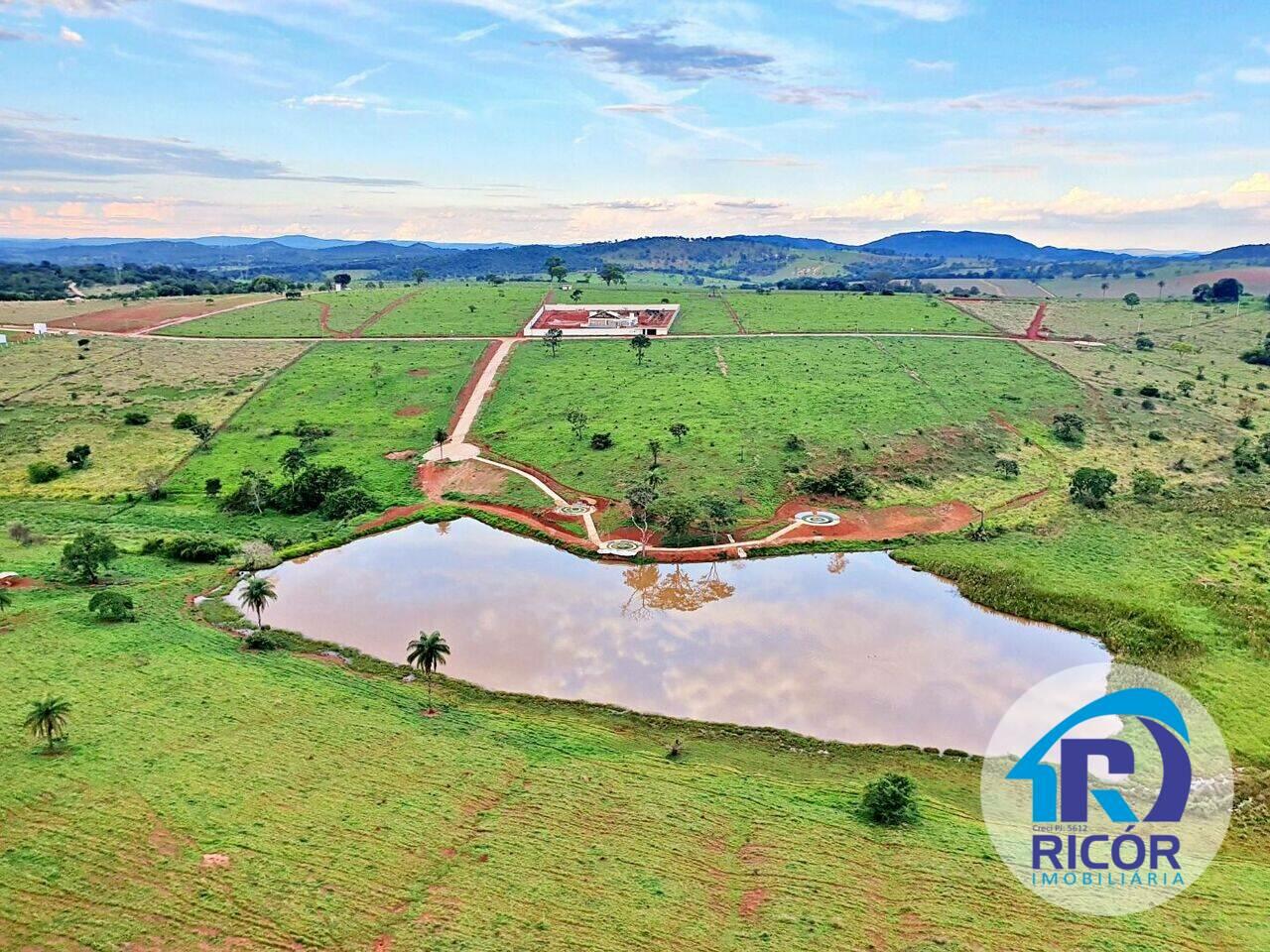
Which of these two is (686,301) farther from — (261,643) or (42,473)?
(261,643)

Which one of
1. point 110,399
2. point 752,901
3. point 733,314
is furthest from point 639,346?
point 752,901

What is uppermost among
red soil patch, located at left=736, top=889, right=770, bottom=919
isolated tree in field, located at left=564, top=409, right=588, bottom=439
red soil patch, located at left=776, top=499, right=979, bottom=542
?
isolated tree in field, located at left=564, top=409, right=588, bottom=439

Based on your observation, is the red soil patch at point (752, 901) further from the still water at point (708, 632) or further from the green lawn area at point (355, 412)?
the green lawn area at point (355, 412)

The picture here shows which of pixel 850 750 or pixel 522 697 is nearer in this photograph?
pixel 850 750

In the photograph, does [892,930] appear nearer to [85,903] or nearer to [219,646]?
[85,903]

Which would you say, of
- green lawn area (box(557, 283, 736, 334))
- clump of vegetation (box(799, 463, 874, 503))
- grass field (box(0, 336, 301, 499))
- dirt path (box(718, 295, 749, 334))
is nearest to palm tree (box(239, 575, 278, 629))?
grass field (box(0, 336, 301, 499))

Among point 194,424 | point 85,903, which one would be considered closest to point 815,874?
point 85,903

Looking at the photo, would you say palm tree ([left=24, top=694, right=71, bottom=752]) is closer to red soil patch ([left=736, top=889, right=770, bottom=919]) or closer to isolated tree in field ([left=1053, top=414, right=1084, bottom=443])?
red soil patch ([left=736, top=889, right=770, bottom=919])
